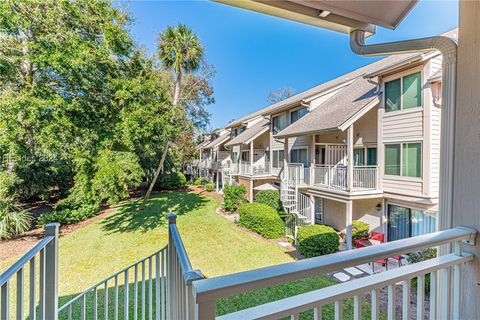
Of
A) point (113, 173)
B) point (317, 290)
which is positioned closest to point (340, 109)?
point (113, 173)

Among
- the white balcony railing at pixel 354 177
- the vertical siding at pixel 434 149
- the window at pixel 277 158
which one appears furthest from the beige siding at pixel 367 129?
the window at pixel 277 158

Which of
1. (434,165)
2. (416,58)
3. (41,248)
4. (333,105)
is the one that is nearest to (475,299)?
(41,248)

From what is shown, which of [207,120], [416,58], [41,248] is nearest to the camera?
[41,248]

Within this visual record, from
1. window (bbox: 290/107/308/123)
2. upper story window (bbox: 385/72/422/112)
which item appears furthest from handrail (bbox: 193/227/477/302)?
window (bbox: 290/107/308/123)

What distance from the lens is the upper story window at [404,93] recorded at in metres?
7.66

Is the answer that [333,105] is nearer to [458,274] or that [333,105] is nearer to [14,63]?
[458,274]

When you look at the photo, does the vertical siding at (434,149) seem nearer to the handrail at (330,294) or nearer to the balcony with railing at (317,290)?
the balcony with railing at (317,290)

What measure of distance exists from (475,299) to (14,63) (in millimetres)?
12728

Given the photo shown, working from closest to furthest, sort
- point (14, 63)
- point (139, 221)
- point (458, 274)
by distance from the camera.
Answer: point (458, 274)
point (14, 63)
point (139, 221)

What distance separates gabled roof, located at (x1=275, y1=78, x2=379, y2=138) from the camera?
8828 millimetres

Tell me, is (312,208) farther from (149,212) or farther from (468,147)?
(468,147)

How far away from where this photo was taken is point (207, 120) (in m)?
21.3

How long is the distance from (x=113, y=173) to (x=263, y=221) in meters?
6.58

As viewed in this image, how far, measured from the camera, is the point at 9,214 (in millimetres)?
9883
